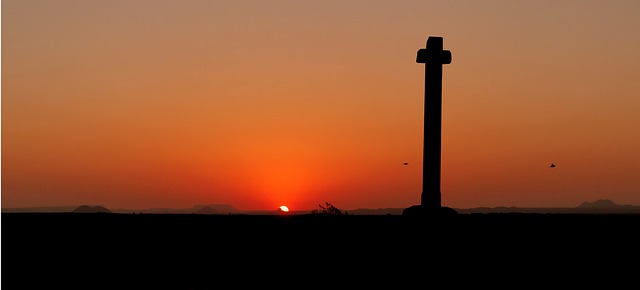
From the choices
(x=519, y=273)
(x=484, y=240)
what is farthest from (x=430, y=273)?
(x=484, y=240)

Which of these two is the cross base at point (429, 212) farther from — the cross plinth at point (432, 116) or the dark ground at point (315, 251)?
the dark ground at point (315, 251)

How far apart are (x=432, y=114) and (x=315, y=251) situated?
5.90m

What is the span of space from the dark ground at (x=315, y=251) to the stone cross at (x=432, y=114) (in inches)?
65.0

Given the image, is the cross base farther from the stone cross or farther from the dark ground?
the dark ground

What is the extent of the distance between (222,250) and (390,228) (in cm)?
306

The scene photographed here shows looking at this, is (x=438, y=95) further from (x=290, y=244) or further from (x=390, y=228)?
(x=290, y=244)

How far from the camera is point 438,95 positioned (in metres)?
17.2

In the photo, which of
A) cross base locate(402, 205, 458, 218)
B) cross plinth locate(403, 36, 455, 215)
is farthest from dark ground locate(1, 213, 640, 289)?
cross plinth locate(403, 36, 455, 215)

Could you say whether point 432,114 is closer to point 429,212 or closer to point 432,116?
point 432,116

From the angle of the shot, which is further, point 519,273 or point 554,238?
point 554,238

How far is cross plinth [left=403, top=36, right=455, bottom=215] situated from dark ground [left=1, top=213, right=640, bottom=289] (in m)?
1.64

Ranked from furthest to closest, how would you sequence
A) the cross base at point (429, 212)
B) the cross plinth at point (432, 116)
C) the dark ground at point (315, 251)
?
the cross plinth at point (432, 116)
the cross base at point (429, 212)
the dark ground at point (315, 251)

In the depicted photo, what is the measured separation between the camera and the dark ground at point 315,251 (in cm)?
1055

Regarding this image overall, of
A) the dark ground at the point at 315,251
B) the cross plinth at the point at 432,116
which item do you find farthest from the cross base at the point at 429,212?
the dark ground at the point at 315,251
